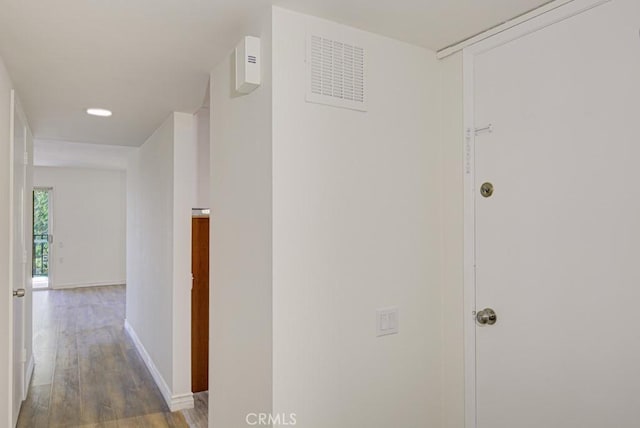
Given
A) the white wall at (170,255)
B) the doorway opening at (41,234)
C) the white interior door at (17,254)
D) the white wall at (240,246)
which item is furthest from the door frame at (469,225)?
the doorway opening at (41,234)

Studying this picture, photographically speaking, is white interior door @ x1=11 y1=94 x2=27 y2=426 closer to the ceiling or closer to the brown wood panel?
the ceiling

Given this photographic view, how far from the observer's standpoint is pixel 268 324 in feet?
4.97

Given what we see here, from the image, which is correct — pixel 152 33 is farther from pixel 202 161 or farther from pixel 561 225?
pixel 561 225

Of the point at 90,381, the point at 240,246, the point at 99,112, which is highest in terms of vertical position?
the point at 99,112

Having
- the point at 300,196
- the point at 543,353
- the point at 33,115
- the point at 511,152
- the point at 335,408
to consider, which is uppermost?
the point at 33,115

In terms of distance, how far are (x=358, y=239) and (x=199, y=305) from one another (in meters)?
2.05

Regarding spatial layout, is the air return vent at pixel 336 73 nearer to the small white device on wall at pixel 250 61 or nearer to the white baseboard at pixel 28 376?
the small white device on wall at pixel 250 61

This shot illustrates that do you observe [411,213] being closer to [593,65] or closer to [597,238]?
[597,238]

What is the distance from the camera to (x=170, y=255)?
3055 mm

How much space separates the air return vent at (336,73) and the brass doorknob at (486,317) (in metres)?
0.98

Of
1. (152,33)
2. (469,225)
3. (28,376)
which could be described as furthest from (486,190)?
(28,376)

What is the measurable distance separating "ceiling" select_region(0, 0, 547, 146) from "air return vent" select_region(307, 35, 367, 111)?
0.35ft

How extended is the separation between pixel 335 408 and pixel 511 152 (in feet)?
4.01

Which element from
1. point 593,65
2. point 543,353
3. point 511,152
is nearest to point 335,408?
point 543,353
